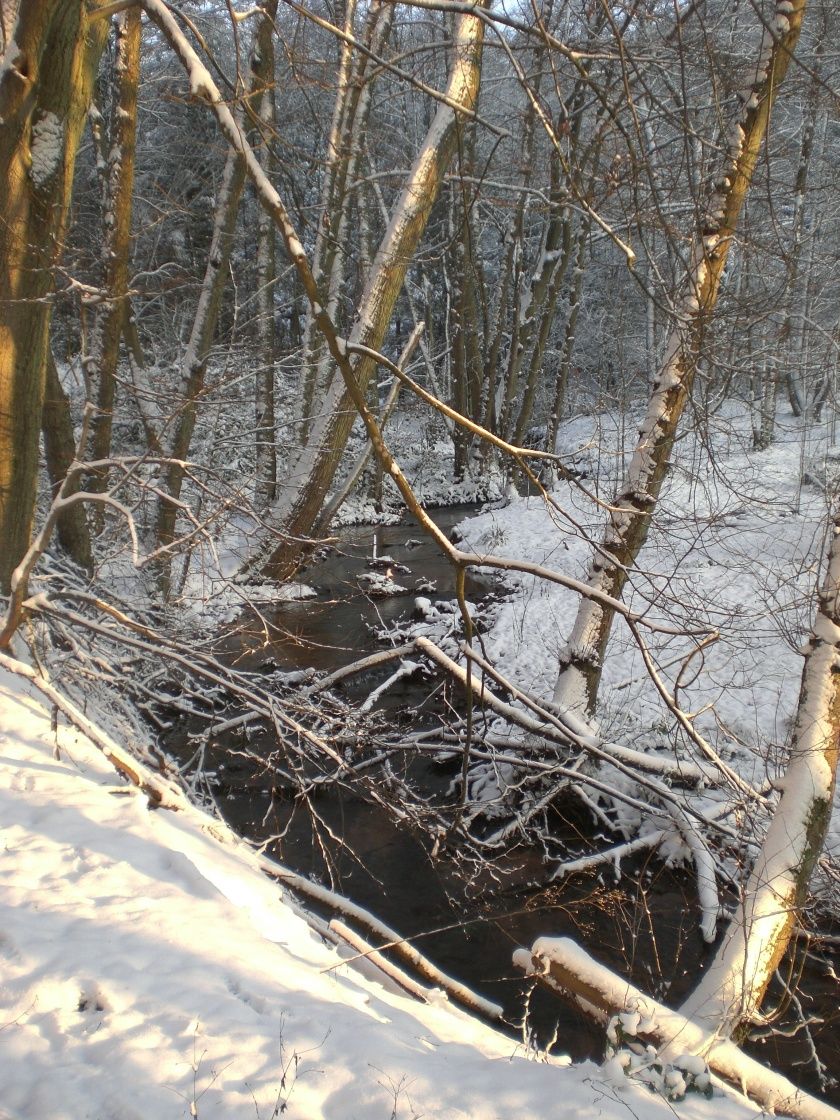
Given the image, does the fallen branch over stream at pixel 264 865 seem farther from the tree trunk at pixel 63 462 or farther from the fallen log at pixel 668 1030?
the tree trunk at pixel 63 462

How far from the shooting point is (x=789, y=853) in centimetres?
384

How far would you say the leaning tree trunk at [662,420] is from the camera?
4492 mm

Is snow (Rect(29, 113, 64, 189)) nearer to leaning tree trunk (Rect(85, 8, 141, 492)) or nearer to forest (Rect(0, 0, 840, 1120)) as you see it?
forest (Rect(0, 0, 840, 1120))

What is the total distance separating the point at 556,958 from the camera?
3.72m

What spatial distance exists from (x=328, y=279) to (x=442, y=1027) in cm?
1108

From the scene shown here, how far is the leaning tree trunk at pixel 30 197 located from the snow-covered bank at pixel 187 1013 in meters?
1.65

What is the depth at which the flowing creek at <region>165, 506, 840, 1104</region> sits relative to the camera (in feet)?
14.4

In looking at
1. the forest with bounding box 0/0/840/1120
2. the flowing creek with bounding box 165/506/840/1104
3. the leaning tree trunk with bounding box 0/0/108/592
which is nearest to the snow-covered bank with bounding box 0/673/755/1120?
the forest with bounding box 0/0/840/1120

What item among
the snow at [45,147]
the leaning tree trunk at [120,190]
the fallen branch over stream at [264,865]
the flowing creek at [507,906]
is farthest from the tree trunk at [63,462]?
the snow at [45,147]

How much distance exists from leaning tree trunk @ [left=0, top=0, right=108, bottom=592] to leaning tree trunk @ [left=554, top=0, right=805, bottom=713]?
3.26m

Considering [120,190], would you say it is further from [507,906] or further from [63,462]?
[507,906]

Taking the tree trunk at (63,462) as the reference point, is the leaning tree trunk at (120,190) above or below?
above

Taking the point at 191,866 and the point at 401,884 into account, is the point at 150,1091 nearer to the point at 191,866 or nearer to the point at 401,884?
the point at 191,866

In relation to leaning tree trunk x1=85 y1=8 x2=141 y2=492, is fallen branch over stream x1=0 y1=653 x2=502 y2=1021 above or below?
below
